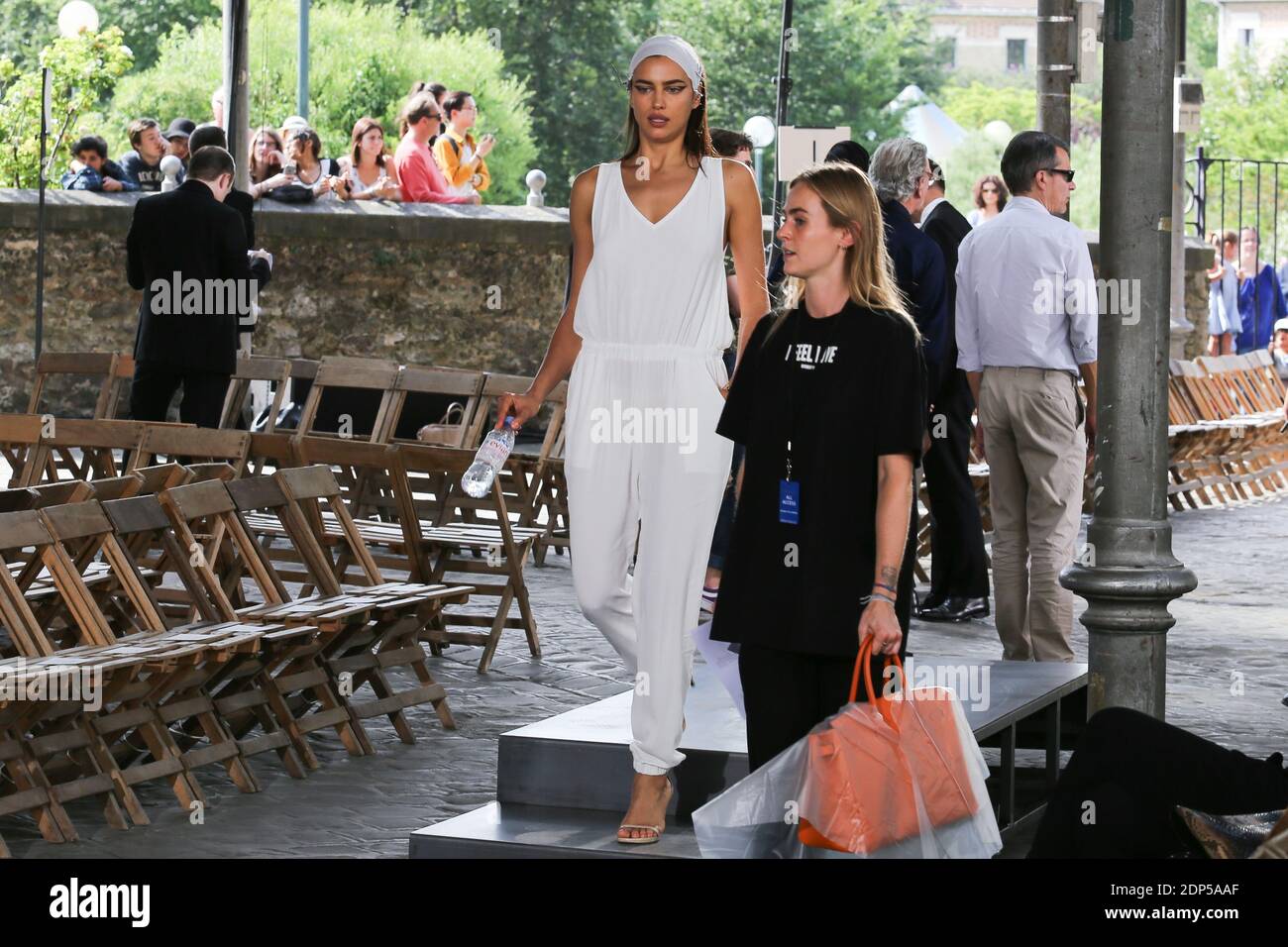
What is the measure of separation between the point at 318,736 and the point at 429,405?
7082 millimetres

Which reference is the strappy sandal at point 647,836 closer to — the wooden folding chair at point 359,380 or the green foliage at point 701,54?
the wooden folding chair at point 359,380

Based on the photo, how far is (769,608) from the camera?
4.93m

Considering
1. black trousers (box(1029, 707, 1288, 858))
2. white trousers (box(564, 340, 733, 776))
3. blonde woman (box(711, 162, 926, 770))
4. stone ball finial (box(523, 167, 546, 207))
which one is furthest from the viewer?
stone ball finial (box(523, 167, 546, 207))

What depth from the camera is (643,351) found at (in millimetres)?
5277

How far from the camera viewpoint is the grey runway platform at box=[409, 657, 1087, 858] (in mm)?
5578

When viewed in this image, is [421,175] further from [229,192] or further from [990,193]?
[229,192]

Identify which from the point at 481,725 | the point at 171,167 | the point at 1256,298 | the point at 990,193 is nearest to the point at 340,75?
the point at 1256,298

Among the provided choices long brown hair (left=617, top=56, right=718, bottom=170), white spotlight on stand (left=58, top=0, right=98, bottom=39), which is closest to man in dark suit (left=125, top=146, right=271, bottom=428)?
long brown hair (left=617, top=56, right=718, bottom=170)

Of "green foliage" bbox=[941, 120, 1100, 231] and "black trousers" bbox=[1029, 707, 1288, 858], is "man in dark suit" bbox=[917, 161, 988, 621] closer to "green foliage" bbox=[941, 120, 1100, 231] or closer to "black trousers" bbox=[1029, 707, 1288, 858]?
"black trousers" bbox=[1029, 707, 1288, 858]

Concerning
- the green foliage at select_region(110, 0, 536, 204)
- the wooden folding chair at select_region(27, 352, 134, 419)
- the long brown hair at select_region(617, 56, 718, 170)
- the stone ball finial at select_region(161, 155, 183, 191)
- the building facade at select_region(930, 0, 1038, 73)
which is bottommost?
the wooden folding chair at select_region(27, 352, 134, 419)

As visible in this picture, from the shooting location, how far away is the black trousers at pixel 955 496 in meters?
9.83

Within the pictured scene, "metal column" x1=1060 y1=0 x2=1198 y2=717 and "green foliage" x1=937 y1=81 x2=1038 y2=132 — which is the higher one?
"green foliage" x1=937 y1=81 x2=1038 y2=132

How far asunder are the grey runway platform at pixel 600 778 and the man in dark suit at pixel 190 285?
530cm
